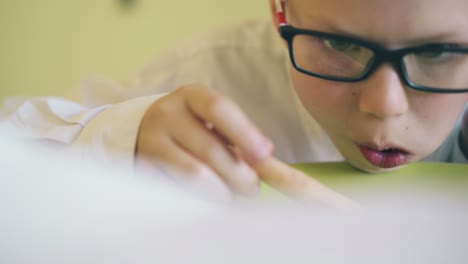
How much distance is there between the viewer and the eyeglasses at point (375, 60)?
0.24m

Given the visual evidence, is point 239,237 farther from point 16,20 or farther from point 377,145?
point 16,20

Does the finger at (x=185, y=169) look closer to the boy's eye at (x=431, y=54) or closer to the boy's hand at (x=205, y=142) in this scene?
the boy's hand at (x=205, y=142)

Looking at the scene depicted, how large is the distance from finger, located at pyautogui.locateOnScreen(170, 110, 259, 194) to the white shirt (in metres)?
0.03

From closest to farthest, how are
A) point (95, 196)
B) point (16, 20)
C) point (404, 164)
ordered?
1. point (95, 196)
2. point (404, 164)
3. point (16, 20)

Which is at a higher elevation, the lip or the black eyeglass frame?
the black eyeglass frame

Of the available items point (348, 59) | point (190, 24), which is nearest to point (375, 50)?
point (348, 59)

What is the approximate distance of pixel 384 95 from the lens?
0.23 meters

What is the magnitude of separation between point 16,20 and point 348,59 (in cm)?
28

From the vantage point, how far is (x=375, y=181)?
0.89ft

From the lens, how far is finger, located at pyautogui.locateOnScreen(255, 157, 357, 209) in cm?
18

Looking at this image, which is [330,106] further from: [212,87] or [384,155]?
[212,87]

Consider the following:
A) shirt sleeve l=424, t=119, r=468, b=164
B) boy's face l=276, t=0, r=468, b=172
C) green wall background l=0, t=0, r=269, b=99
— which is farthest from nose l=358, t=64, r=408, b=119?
green wall background l=0, t=0, r=269, b=99

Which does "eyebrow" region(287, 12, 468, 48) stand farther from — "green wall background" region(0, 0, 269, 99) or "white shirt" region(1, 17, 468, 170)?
"green wall background" region(0, 0, 269, 99)

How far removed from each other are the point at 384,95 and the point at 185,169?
0.31 ft
